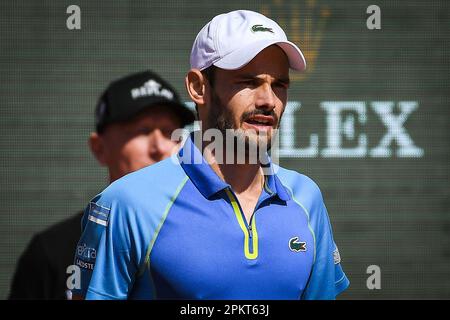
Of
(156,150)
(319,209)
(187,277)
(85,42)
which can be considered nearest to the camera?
(187,277)

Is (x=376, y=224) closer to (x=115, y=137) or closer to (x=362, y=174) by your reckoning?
(x=362, y=174)

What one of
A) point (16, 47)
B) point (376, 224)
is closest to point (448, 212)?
point (376, 224)

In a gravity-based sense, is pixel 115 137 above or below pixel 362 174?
above

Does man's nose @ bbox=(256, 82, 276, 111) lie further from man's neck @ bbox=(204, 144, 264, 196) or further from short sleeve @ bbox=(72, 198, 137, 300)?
short sleeve @ bbox=(72, 198, 137, 300)

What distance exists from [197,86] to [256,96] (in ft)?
0.64

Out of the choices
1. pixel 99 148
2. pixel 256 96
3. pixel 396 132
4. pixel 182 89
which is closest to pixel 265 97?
pixel 256 96

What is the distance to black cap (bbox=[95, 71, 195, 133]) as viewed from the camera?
3.71 meters

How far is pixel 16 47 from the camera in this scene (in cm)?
499

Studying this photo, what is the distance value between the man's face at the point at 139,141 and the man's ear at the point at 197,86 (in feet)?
4.26

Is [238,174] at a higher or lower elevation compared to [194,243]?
higher

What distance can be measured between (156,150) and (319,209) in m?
1.35

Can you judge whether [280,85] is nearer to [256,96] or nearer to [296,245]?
[256,96]

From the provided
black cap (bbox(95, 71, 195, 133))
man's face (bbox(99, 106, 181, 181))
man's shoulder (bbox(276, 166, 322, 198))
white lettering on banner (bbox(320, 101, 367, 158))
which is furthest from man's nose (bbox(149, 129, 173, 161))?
white lettering on banner (bbox(320, 101, 367, 158))

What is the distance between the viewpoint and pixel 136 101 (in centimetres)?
373
